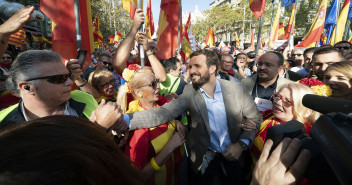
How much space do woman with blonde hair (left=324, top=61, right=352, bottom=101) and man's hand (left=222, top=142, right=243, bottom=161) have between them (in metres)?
1.16

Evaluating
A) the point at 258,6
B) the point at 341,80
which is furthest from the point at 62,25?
the point at 258,6

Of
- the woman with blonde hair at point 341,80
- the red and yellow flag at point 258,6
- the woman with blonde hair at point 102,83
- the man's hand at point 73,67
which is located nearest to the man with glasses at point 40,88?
the man's hand at point 73,67

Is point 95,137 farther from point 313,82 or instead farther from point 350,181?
point 313,82

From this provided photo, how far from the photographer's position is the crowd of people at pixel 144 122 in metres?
0.50

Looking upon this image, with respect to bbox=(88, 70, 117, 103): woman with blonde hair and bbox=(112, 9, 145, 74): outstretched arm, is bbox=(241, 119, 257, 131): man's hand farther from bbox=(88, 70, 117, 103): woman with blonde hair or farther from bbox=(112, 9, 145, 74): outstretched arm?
bbox=(88, 70, 117, 103): woman with blonde hair

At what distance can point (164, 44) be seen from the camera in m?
4.82

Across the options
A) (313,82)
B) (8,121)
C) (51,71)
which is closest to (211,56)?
(313,82)

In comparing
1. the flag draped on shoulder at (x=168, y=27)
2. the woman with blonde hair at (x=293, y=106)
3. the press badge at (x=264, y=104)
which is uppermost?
the flag draped on shoulder at (x=168, y=27)

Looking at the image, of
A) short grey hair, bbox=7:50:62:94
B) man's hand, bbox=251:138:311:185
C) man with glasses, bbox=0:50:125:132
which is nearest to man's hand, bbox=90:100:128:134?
man with glasses, bbox=0:50:125:132

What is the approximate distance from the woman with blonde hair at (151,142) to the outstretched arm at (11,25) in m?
1.09

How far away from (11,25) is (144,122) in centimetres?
138

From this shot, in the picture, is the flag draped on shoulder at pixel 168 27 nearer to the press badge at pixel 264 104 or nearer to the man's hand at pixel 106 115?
the press badge at pixel 264 104

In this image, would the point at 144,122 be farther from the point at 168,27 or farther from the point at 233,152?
the point at 168,27

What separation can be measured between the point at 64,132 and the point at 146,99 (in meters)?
1.61
